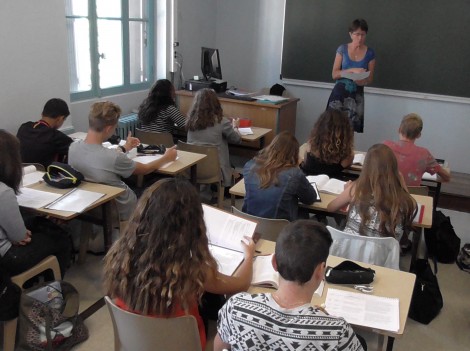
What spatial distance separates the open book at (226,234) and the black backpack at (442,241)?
2.06 metres

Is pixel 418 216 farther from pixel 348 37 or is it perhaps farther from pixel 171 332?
pixel 348 37

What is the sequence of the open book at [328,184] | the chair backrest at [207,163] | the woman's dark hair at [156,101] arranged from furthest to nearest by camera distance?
the woman's dark hair at [156,101] < the chair backrest at [207,163] < the open book at [328,184]

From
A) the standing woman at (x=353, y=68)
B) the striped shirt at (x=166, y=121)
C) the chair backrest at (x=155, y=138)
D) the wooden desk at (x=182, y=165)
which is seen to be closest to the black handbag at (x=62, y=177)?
the wooden desk at (x=182, y=165)

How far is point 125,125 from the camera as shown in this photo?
205 inches

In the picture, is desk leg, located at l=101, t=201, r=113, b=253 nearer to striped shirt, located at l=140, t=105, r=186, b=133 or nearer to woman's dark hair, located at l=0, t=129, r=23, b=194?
woman's dark hair, located at l=0, t=129, r=23, b=194

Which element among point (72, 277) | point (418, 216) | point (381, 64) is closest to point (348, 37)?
point (381, 64)

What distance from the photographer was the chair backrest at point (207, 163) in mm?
4039

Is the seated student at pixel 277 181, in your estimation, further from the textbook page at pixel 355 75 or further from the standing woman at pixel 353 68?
the textbook page at pixel 355 75

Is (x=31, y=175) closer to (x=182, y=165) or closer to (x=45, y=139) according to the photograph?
(x=45, y=139)

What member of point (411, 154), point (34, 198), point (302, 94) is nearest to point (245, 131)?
point (411, 154)

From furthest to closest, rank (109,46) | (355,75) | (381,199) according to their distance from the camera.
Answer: (109,46) < (355,75) < (381,199)

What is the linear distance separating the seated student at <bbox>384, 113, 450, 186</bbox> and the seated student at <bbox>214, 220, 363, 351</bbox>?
85.9 inches

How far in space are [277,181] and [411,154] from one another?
124cm

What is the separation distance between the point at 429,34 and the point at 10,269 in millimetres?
4946
